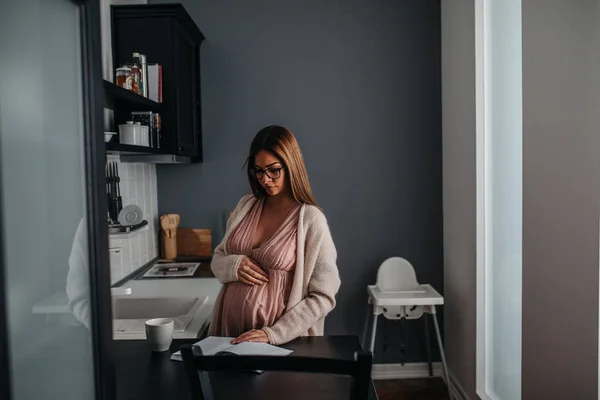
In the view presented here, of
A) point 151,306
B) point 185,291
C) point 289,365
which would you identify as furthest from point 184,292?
point 289,365

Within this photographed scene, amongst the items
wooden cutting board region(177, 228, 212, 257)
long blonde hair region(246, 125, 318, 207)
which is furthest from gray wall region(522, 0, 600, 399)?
wooden cutting board region(177, 228, 212, 257)

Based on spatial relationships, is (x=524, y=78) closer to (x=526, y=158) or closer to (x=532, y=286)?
(x=526, y=158)

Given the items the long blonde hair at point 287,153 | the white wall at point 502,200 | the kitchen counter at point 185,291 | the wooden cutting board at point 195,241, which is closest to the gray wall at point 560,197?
the white wall at point 502,200

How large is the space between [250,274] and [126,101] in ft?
3.89

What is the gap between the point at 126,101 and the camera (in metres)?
2.62

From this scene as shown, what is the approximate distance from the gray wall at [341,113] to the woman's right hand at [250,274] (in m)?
1.82

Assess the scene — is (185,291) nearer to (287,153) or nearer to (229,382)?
(287,153)

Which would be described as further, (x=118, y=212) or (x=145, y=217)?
(x=145, y=217)

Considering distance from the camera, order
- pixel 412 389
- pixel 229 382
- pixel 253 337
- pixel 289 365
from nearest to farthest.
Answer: pixel 289 365, pixel 229 382, pixel 253 337, pixel 412 389

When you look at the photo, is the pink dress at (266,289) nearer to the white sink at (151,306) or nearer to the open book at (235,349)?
the open book at (235,349)

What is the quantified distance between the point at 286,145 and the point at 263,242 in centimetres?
33

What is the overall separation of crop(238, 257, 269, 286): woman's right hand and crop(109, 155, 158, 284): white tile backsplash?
950mm

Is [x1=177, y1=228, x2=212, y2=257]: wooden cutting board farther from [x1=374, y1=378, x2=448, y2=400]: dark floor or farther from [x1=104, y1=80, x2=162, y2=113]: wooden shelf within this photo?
[x1=374, y1=378, x2=448, y2=400]: dark floor

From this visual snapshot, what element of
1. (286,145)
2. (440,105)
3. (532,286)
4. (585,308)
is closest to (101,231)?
(286,145)
